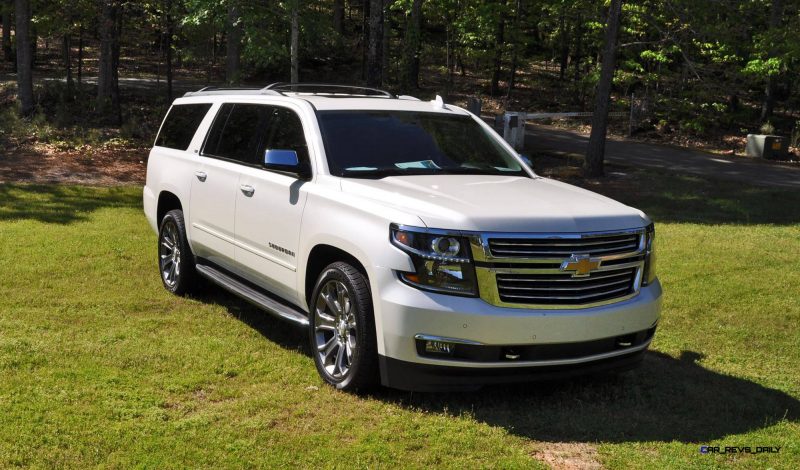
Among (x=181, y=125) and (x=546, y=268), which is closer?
(x=546, y=268)

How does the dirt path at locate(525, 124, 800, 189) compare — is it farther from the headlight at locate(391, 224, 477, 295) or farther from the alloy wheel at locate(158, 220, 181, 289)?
the headlight at locate(391, 224, 477, 295)

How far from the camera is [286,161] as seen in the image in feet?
18.0

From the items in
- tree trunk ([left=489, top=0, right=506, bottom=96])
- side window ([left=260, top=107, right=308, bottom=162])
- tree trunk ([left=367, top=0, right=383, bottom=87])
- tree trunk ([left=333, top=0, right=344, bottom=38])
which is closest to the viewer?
side window ([left=260, top=107, right=308, bottom=162])

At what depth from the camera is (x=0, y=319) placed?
642cm

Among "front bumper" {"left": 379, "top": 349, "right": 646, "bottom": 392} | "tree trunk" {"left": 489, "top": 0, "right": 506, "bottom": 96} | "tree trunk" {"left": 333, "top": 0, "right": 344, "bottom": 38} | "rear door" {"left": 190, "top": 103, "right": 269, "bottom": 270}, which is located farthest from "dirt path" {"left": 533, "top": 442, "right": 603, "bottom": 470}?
"tree trunk" {"left": 333, "top": 0, "right": 344, "bottom": 38}

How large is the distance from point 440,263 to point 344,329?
0.91m

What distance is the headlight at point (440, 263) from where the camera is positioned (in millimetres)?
4523

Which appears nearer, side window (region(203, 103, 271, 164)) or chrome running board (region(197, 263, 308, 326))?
chrome running board (region(197, 263, 308, 326))

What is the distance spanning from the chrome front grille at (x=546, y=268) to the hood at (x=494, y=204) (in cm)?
6

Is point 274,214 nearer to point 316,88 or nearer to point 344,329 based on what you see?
point 344,329

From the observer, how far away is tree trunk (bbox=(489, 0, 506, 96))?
34.0 metres

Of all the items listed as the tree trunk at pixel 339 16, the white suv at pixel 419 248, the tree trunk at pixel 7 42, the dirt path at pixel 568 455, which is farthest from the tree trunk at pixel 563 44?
the dirt path at pixel 568 455

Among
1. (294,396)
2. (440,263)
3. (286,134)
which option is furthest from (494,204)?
(286,134)

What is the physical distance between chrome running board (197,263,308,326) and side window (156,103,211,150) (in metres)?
1.32
